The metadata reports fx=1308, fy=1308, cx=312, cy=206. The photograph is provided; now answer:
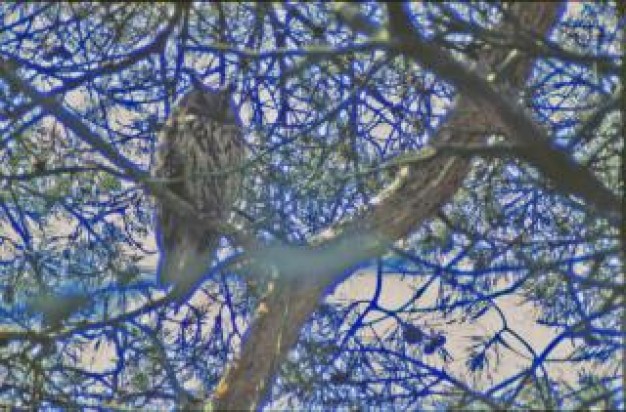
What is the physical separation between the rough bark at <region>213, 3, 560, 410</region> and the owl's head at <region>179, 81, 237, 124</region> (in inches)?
37.4

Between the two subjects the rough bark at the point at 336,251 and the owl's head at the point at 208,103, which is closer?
the rough bark at the point at 336,251

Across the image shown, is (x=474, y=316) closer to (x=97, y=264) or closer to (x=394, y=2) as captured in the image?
(x=97, y=264)

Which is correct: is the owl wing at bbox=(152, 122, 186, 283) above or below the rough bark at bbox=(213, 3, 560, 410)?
above

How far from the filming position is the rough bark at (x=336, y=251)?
9.12 feet

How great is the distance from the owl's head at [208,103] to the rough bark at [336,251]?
37.4 inches

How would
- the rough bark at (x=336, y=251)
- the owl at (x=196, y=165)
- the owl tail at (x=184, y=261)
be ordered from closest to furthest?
the rough bark at (x=336, y=251) → the owl tail at (x=184, y=261) → the owl at (x=196, y=165)

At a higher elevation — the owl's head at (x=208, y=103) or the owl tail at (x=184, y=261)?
the owl's head at (x=208, y=103)

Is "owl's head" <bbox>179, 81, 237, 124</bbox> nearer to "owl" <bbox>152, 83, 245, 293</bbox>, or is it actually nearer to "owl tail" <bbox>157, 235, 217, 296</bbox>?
"owl" <bbox>152, 83, 245, 293</bbox>

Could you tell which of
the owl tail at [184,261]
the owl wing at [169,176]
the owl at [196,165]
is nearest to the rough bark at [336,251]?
the owl tail at [184,261]

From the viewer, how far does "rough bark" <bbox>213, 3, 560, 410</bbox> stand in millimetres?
2781

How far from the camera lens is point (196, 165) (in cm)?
372

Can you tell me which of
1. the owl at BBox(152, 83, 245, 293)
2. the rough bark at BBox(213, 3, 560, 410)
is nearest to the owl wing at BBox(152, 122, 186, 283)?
the owl at BBox(152, 83, 245, 293)

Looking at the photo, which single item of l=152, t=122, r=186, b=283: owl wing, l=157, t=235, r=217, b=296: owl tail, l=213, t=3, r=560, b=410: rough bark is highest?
l=152, t=122, r=186, b=283: owl wing

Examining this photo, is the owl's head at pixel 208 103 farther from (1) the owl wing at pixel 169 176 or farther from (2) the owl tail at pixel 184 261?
(2) the owl tail at pixel 184 261
